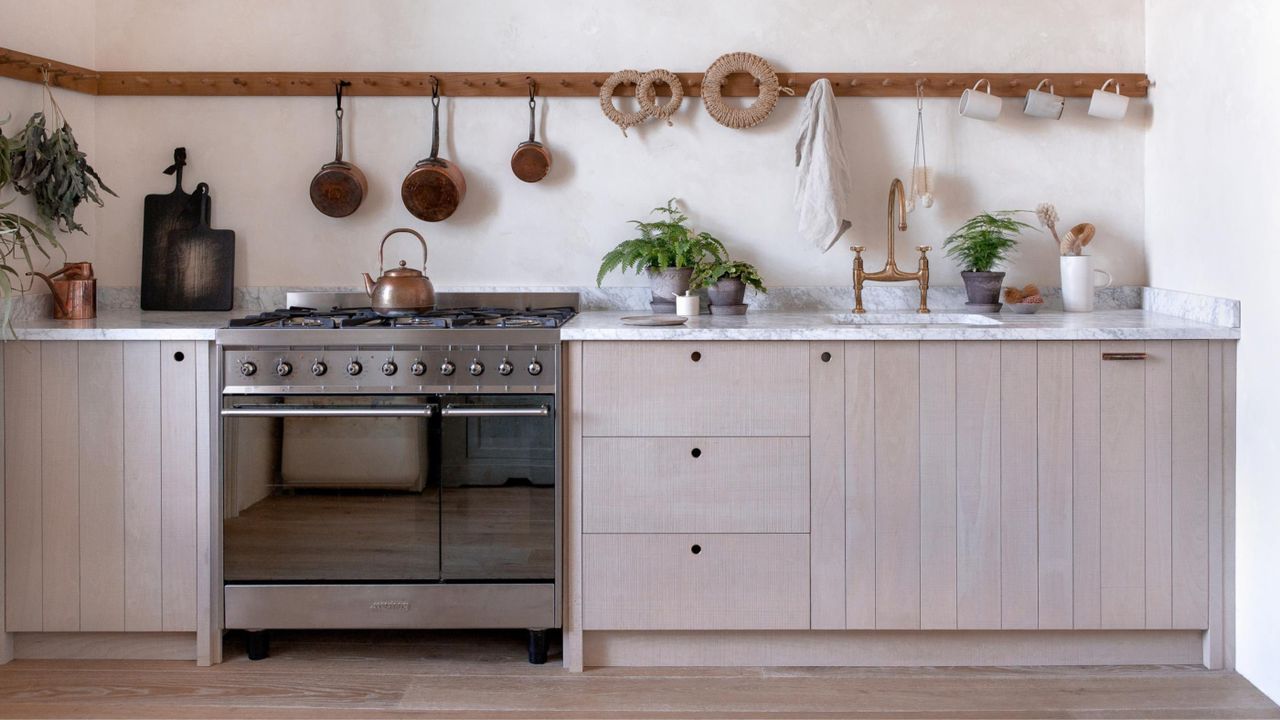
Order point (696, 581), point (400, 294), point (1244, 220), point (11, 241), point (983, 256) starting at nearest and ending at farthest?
1. point (1244, 220)
2. point (696, 581)
3. point (11, 241)
4. point (400, 294)
5. point (983, 256)

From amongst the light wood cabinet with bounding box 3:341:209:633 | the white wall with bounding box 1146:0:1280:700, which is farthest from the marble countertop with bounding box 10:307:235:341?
the white wall with bounding box 1146:0:1280:700

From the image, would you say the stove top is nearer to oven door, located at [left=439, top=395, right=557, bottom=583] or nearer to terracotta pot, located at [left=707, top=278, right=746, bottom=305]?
oven door, located at [left=439, top=395, right=557, bottom=583]

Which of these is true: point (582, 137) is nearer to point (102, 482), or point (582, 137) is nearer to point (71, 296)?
point (71, 296)

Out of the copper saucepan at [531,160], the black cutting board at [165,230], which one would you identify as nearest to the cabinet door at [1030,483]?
the copper saucepan at [531,160]

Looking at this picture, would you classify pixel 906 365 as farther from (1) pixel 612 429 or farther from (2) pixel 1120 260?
(2) pixel 1120 260

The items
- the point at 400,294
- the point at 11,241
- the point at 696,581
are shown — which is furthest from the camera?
the point at 400,294

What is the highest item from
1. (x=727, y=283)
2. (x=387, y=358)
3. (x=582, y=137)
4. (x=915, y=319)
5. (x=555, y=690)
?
(x=582, y=137)

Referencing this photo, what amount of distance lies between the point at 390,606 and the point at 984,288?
1864 millimetres

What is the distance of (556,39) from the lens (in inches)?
134

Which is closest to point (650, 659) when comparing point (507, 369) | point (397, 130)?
point (507, 369)

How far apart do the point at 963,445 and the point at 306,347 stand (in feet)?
5.32

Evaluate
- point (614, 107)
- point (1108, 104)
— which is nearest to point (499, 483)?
point (614, 107)

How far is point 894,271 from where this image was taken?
3322mm

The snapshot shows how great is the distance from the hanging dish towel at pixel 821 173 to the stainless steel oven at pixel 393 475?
97cm
